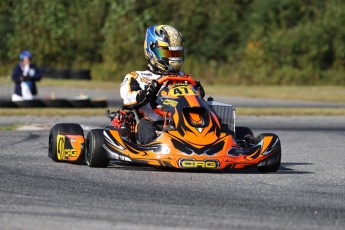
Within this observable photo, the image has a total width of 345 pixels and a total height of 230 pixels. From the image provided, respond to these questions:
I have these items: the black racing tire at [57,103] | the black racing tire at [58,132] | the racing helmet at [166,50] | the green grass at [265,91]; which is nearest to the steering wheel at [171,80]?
the racing helmet at [166,50]

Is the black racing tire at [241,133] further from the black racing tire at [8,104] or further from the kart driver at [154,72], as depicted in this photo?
the black racing tire at [8,104]

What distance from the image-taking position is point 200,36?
45875mm

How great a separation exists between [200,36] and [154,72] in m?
35.1

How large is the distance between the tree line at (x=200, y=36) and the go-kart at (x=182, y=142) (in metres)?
28.3

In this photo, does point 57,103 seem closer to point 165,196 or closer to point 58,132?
point 58,132

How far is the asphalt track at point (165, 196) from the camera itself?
20.9 ft

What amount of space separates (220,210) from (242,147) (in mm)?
3315

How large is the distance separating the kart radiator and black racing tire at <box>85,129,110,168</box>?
1.21 m

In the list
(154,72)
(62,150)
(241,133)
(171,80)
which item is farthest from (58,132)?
(241,133)

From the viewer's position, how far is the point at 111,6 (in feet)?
151

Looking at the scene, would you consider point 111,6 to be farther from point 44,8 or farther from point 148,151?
point 148,151

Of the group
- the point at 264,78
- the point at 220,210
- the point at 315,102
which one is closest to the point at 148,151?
the point at 220,210

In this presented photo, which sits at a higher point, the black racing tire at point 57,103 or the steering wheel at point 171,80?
the steering wheel at point 171,80

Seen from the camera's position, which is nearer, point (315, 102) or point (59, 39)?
point (315, 102)
